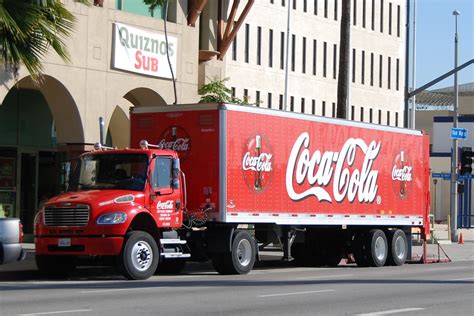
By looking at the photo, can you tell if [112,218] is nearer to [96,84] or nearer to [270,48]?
[96,84]

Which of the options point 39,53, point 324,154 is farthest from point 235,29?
Result: point 39,53

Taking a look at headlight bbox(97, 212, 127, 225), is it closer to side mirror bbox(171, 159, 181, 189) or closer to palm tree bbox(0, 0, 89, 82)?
side mirror bbox(171, 159, 181, 189)

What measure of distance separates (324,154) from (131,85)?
9801 mm

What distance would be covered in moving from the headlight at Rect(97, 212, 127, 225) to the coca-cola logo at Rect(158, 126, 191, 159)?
3015 mm

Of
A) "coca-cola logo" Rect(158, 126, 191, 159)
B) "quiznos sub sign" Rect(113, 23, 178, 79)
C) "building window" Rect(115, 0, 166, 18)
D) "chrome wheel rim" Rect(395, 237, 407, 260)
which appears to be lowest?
"chrome wheel rim" Rect(395, 237, 407, 260)

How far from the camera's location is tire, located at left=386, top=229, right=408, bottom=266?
96.7 feet

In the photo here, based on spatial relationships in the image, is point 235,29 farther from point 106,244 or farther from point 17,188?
point 106,244

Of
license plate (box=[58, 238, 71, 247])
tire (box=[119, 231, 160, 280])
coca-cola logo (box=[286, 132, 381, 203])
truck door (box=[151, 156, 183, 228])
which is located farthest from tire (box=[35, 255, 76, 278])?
coca-cola logo (box=[286, 132, 381, 203])

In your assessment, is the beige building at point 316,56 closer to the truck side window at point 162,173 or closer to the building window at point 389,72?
the building window at point 389,72

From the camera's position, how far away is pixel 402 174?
30469mm

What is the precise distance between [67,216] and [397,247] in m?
11.8

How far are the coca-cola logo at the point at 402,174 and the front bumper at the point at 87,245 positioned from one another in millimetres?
11351

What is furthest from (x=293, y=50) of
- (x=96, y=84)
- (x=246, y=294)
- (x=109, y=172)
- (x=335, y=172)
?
(x=246, y=294)

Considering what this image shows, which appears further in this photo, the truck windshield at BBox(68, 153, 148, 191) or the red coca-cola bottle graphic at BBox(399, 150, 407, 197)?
the red coca-cola bottle graphic at BBox(399, 150, 407, 197)
